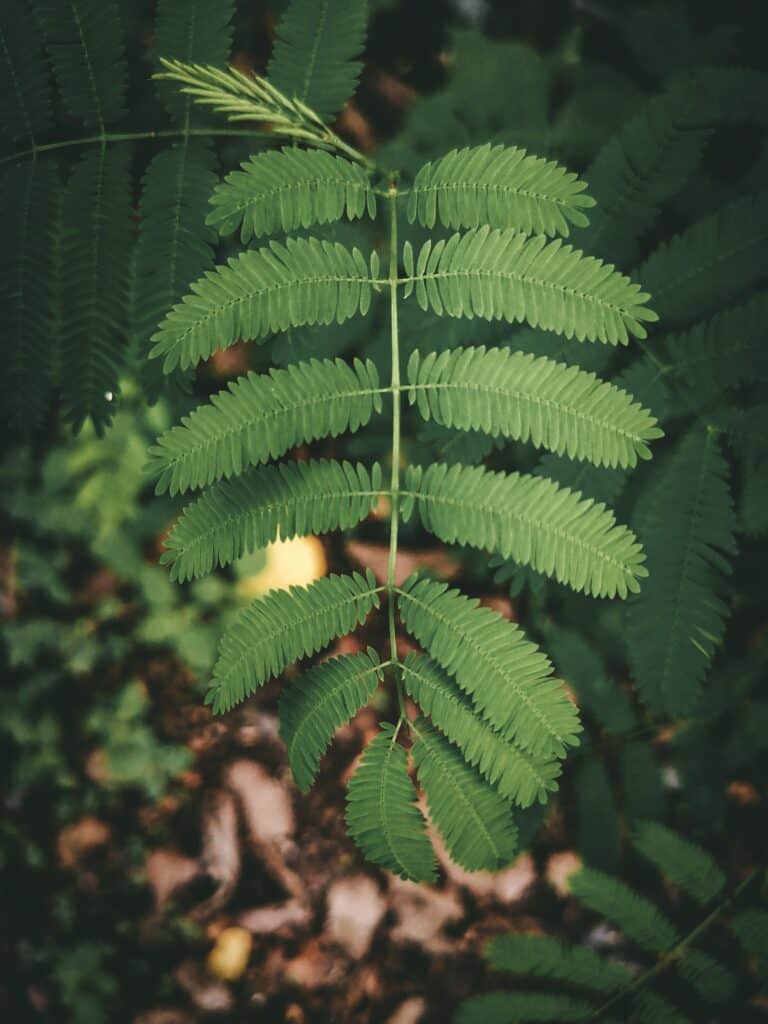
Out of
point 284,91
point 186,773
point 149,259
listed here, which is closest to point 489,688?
point 149,259

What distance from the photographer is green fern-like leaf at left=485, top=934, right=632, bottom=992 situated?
1.85 m

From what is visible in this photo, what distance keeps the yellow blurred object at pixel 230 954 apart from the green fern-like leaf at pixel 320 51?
243 centimetres

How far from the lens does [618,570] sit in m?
1.27

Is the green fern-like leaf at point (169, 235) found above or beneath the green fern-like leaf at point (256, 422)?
above

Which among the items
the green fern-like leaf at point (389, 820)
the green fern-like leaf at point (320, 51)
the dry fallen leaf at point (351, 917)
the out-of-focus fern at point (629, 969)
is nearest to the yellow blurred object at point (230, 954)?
the dry fallen leaf at point (351, 917)

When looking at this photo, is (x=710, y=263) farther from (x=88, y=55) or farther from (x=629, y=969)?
(x=629, y=969)

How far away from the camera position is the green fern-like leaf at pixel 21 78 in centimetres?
144

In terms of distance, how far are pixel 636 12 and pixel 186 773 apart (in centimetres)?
276

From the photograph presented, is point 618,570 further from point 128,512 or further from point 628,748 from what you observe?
point 128,512

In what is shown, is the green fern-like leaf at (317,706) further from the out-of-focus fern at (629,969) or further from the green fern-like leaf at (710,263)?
the green fern-like leaf at (710,263)

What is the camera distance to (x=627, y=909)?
1.91m

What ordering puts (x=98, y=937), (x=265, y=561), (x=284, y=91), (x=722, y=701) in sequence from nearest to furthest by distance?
1. (x=284, y=91)
2. (x=722, y=701)
3. (x=98, y=937)
4. (x=265, y=561)

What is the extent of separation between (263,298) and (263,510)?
36cm

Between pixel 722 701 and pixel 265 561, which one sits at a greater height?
pixel 265 561
